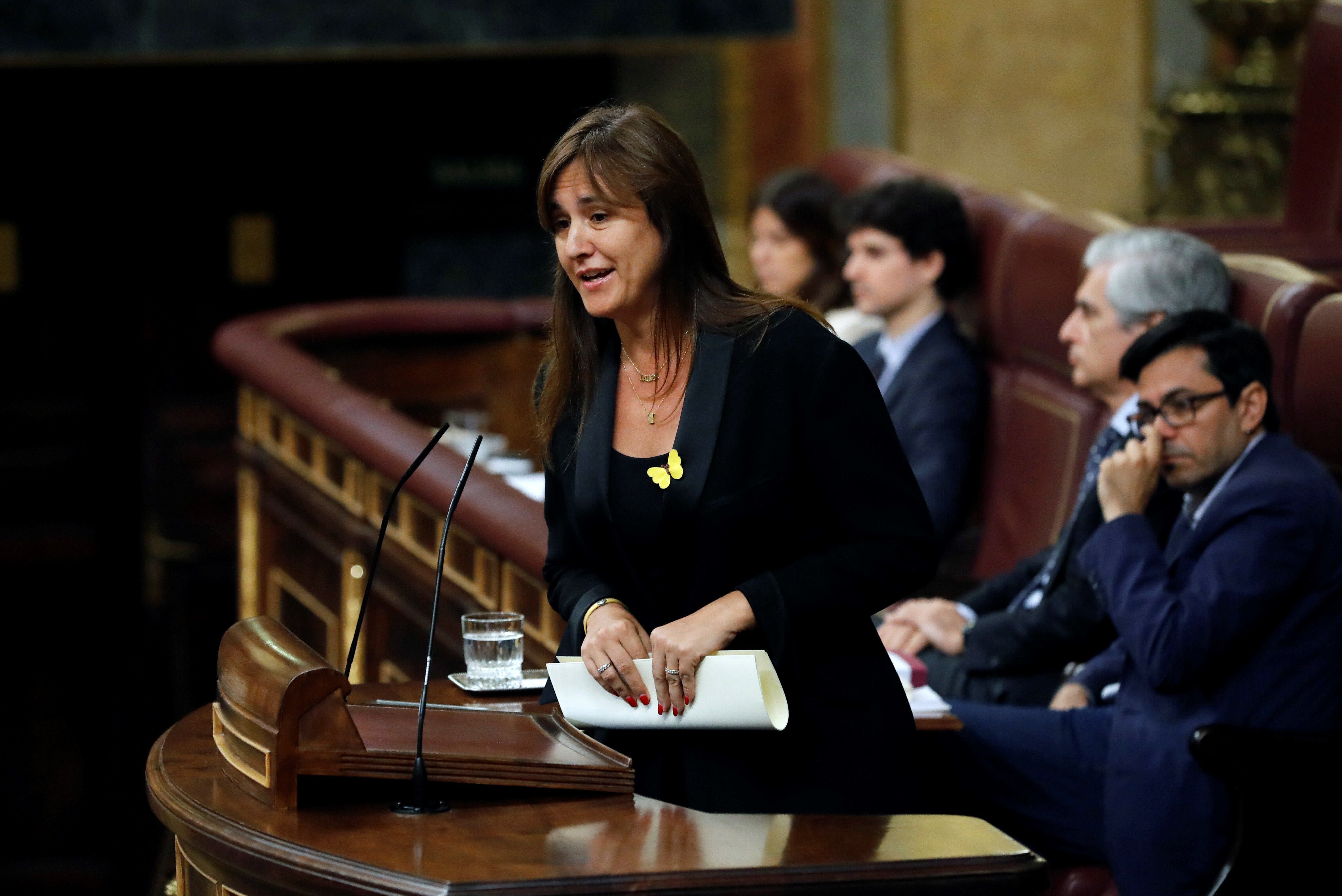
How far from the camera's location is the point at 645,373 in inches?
81.2

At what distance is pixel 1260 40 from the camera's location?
23.4 feet

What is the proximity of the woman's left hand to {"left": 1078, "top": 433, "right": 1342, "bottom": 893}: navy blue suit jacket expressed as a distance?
0.87 metres

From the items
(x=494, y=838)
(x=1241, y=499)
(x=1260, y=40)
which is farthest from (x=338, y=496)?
(x=1260, y=40)

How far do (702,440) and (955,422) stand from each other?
2.28 metres

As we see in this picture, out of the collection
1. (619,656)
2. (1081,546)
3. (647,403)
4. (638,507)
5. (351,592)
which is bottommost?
(351,592)

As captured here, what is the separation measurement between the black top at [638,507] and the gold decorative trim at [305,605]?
2308 millimetres

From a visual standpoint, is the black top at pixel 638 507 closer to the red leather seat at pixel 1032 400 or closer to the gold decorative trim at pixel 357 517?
the gold decorative trim at pixel 357 517

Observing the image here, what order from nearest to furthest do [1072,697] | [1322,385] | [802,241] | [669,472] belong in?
[669,472] < [1322,385] < [1072,697] < [802,241]

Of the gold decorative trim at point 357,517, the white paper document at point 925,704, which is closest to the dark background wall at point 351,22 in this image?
the gold decorative trim at point 357,517

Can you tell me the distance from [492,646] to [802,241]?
293 cm

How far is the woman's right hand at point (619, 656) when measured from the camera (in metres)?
1.89

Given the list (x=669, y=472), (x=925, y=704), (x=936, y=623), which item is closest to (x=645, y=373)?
(x=669, y=472)

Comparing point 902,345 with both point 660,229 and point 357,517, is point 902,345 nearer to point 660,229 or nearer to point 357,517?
point 357,517

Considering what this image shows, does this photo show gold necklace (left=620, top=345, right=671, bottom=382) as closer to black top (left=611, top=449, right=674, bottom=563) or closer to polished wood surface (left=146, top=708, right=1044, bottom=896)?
black top (left=611, top=449, right=674, bottom=563)
